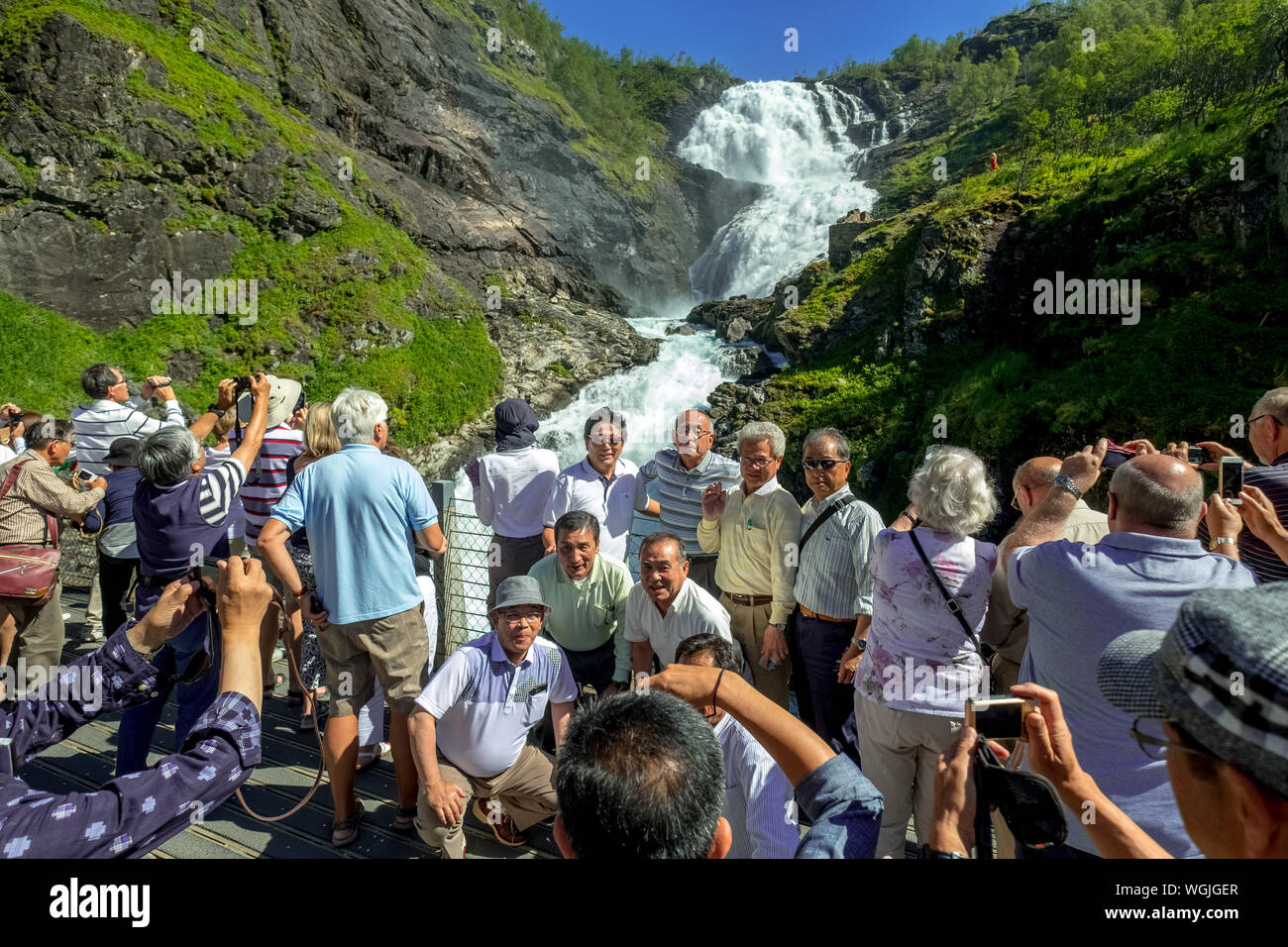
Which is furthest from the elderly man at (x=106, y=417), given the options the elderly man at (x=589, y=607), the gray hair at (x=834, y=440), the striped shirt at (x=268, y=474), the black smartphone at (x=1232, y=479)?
the black smartphone at (x=1232, y=479)

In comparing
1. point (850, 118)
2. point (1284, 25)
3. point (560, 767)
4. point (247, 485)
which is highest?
point (850, 118)

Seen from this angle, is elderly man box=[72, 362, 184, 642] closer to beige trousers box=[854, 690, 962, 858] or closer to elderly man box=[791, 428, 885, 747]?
elderly man box=[791, 428, 885, 747]

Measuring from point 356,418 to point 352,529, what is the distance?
2.03 feet

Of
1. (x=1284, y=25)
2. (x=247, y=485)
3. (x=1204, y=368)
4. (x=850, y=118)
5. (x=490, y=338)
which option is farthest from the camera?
(x=850, y=118)

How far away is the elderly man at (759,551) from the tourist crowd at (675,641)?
0.06ft

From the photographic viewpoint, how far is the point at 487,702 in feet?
11.2

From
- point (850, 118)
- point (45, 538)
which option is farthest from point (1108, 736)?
point (850, 118)

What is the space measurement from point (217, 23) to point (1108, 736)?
3346 centimetres

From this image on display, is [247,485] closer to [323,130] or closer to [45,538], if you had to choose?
[45,538]

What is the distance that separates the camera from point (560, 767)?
59.0 inches

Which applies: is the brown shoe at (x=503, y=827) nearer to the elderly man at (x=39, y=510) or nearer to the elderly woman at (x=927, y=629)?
the elderly woman at (x=927, y=629)

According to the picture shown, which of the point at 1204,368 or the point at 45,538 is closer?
the point at 45,538

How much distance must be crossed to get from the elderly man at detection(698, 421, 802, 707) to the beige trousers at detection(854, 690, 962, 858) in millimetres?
872

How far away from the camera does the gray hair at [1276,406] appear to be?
3066 millimetres
